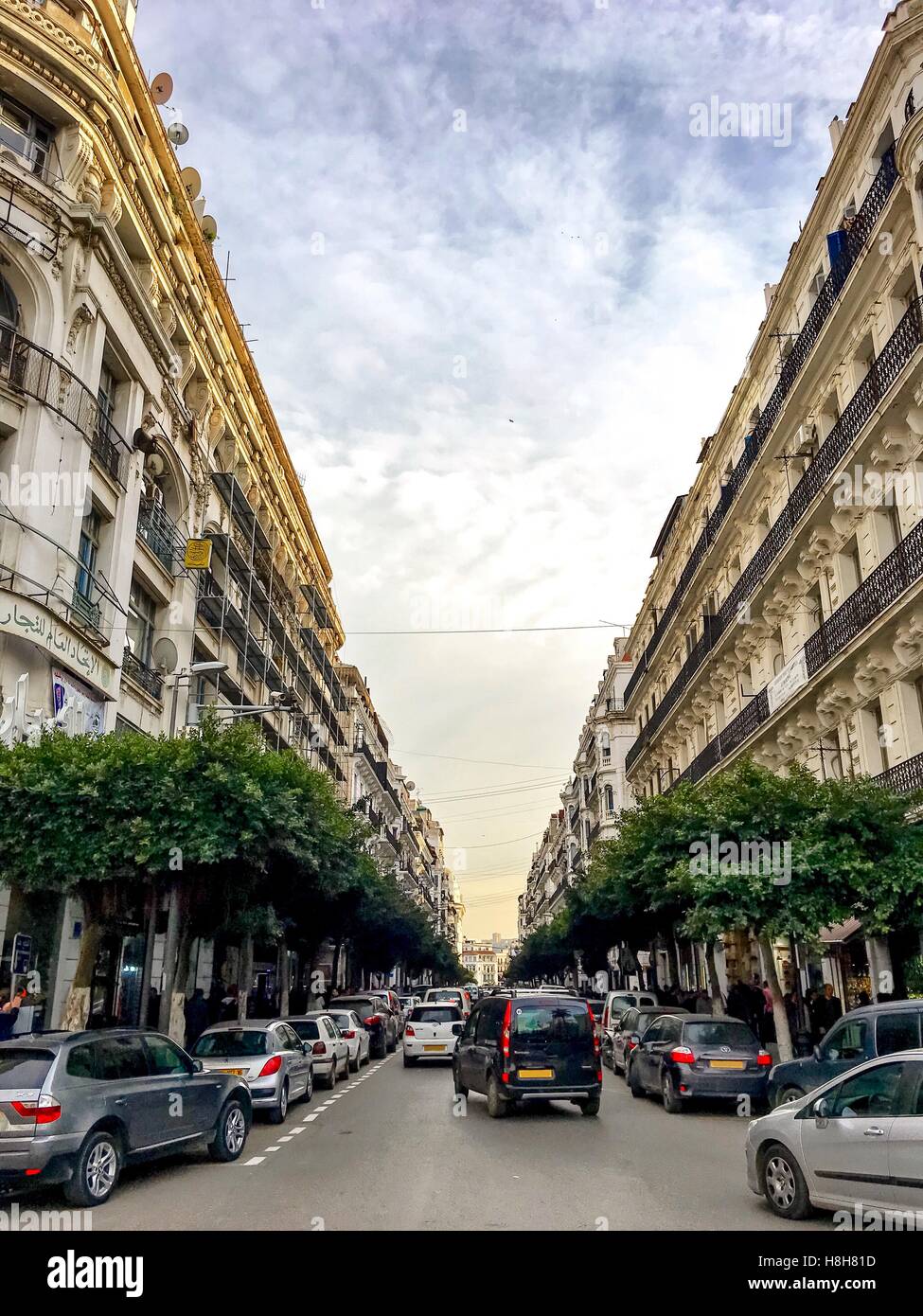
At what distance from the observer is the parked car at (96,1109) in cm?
830

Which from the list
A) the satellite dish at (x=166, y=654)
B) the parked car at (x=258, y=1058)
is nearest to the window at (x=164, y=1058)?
the parked car at (x=258, y=1058)

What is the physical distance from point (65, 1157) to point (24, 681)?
1143 cm

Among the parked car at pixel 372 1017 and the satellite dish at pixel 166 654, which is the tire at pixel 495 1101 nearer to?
the parked car at pixel 372 1017

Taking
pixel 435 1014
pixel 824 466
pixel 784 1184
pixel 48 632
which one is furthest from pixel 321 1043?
pixel 824 466

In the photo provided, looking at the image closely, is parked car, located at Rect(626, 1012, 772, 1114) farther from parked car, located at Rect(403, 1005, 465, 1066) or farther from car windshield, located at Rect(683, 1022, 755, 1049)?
parked car, located at Rect(403, 1005, 465, 1066)

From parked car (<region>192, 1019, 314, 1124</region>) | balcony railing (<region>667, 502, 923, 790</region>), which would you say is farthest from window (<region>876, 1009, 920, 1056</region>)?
balcony railing (<region>667, 502, 923, 790</region>)

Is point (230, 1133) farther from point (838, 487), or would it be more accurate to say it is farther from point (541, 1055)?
point (838, 487)

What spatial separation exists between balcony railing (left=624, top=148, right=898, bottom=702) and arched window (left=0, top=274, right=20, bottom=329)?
56.1 feet

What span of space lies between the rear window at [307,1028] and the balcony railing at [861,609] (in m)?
9.52

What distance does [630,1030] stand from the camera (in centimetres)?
2180

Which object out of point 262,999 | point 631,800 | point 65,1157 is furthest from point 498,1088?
point 631,800

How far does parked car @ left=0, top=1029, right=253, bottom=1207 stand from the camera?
830cm

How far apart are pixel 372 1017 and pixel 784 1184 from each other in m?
22.6
